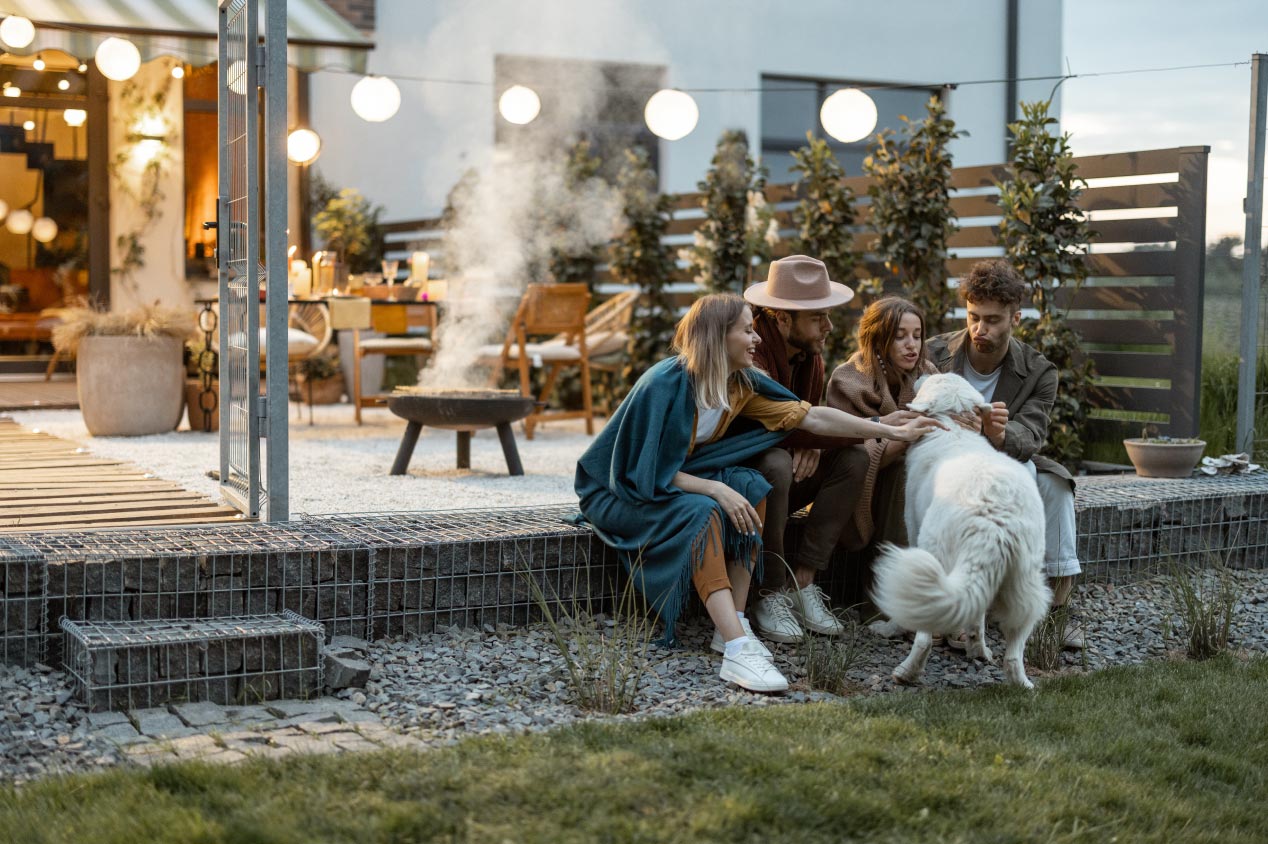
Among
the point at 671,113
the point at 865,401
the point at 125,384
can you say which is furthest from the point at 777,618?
the point at 671,113

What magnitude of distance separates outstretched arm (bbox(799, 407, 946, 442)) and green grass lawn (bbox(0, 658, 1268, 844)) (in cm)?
89

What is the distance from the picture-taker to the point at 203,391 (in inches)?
320

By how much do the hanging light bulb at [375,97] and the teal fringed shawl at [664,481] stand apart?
18.2 feet

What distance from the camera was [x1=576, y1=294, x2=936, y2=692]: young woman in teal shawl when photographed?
388 cm

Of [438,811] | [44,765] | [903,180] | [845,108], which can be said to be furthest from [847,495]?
[845,108]

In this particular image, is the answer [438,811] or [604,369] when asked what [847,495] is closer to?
[438,811]

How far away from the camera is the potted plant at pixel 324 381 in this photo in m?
10.5

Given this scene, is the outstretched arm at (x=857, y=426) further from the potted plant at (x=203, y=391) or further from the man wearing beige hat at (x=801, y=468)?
the potted plant at (x=203, y=391)

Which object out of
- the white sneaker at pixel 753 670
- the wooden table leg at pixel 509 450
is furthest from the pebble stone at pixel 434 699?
the wooden table leg at pixel 509 450

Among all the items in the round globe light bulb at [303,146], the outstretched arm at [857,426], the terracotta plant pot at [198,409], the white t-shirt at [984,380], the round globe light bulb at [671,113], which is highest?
the round globe light bulb at [671,113]

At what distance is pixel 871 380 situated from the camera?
435 cm

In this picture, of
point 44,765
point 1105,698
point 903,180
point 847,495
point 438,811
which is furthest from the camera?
point 903,180

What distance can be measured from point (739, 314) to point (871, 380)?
65 cm

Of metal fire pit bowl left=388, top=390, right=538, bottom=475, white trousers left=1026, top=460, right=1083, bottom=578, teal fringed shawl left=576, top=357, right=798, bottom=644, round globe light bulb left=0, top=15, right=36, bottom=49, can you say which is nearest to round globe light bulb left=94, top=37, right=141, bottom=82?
round globe light bulb left=0, top=15, right=36, bottom=49
